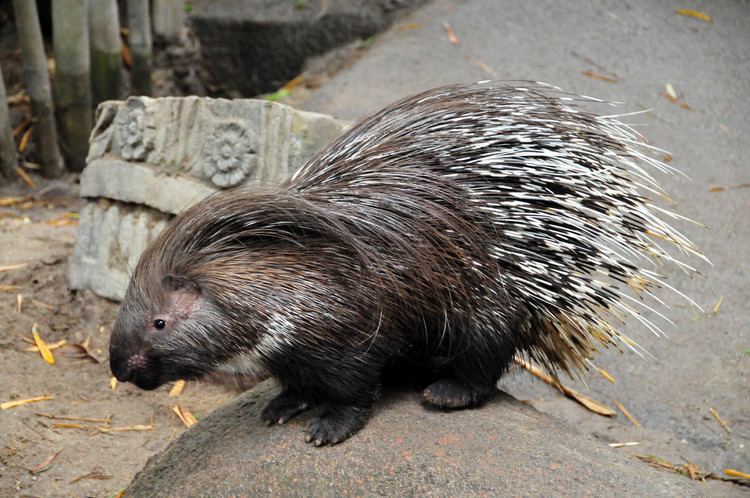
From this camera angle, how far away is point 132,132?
13.3 ft

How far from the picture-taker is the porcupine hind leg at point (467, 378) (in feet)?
8.14

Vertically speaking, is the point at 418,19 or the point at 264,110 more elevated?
the point at 264,110

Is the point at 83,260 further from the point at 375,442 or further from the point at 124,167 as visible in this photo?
the point at 375,442

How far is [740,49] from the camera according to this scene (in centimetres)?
630

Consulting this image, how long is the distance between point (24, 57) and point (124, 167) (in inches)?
77.5

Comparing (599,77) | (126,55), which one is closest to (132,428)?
(126,55)

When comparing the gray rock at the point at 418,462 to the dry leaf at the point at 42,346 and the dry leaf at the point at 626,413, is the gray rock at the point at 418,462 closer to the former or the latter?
the dry leaf at the point at 626,413

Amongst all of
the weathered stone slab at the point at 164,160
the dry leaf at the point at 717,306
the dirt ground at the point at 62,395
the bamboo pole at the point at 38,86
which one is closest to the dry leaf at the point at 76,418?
the dirt ground at the point at 62,395

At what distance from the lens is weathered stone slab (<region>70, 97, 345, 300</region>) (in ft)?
12.0

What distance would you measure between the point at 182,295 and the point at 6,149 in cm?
386

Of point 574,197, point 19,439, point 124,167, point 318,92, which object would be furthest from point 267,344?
point 318,92

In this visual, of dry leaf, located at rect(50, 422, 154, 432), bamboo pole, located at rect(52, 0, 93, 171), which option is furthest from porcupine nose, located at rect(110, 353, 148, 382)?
bamboo pole, located at rect(52, 0, 93, 171)

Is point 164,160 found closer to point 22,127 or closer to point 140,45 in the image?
point 140,45

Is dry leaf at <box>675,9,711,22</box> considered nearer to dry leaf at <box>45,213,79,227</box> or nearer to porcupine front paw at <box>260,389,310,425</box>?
dry leaf at <box>45,213,79,227</box>
